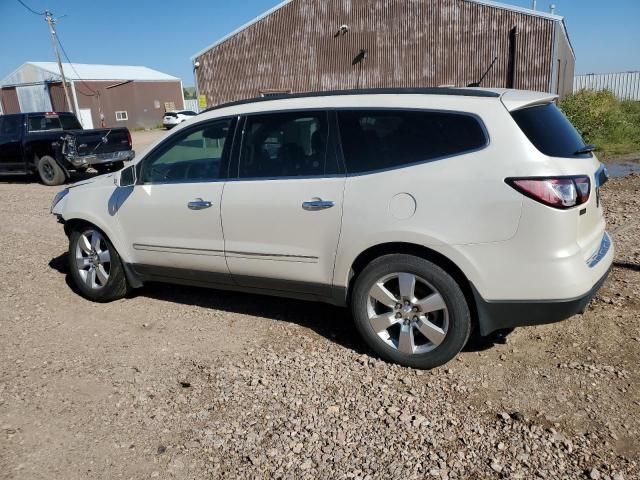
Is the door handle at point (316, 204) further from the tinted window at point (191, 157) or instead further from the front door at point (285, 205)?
the tinted window at point (191, 157)

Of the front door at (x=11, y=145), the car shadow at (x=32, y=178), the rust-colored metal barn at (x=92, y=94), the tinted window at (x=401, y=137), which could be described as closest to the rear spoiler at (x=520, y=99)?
the tinted window at (x=401, y=137)

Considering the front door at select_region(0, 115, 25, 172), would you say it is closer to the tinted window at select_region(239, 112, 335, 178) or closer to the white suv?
the white suv

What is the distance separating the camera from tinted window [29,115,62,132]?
1322 centimetres

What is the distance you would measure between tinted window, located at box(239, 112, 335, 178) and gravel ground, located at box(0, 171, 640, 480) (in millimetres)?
1274

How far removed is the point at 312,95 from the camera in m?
3.75

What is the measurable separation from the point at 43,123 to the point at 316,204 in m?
12.4

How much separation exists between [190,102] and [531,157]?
185 ft

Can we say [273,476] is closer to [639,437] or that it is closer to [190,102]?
[639,437]

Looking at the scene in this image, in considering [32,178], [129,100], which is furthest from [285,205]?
[129,100]

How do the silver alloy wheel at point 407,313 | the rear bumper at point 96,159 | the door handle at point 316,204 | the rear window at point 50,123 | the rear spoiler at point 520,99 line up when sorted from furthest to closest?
the rear window at point 50,123
the rear bumper at point 96,159
the door handle at point 316,204
the silver alloy wheel at point 407,313
the rear spoiler at point 520,99

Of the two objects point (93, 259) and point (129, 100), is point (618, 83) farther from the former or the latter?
point (93, 259)

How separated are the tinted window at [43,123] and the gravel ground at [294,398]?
10.2 meters

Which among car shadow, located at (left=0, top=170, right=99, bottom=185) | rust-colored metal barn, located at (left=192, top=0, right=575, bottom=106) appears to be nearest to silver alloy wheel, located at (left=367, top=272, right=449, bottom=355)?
car shadow, located at (left=0, top=170, right=99, bottom=185)

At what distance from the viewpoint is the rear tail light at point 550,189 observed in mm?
2867
